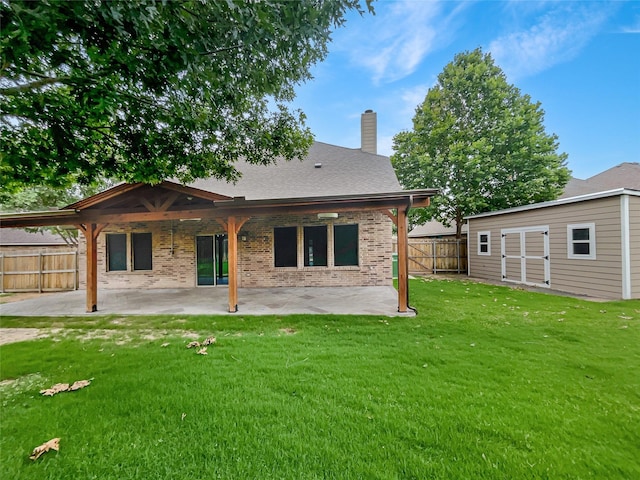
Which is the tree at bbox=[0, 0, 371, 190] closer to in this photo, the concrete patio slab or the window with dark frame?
the concrete patio slab

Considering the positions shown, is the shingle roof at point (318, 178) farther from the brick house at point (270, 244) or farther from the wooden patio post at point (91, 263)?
the wooden patio post at point (91, 263)

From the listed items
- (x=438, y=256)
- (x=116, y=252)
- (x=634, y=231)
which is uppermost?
(x=634, y=231)

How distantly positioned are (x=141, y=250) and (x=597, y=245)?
15137mm

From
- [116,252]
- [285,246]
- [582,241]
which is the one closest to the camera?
[582,241]

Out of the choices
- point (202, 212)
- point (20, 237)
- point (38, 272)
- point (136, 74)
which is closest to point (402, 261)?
point (202, 212)

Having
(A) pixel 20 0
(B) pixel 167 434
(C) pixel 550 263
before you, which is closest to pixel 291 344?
(B) pixel 167 434

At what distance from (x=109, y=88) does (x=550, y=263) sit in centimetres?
1230

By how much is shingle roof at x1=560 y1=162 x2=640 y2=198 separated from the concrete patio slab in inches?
634

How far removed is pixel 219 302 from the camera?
7.54 meters

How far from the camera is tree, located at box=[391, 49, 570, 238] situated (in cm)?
1409

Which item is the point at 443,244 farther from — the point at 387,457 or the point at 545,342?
the point at 387,457

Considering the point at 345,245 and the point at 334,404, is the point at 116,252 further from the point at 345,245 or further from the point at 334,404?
the point at 334,404

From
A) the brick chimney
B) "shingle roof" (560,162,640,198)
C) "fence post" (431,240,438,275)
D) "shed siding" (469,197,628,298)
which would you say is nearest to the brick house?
the brick chimney

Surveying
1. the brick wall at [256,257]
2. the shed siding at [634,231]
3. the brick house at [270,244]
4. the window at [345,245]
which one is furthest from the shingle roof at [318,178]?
the shed siding at [634,231]
